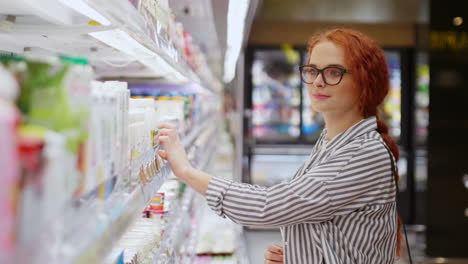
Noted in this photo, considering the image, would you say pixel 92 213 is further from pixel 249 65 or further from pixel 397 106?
pixel 397 106

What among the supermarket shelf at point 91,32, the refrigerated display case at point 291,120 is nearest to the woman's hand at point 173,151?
the supermarket shelf at point 91,32

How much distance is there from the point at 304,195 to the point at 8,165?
101 cm

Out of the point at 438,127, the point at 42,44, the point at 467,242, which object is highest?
the point at 42,44

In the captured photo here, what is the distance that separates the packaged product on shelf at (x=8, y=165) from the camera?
53 centimetres

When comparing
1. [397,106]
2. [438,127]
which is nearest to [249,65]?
[397,106]

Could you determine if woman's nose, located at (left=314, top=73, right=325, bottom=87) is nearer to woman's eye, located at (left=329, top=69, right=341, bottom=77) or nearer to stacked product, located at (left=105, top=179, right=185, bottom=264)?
woman's eye, located at (left=329, top=69, right=341, bottom=77)

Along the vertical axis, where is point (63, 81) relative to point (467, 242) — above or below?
above

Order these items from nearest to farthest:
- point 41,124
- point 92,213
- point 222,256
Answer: point 41,124, point 92,213, point 222,256

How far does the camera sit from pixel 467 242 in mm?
5133

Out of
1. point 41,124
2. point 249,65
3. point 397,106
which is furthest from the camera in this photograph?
point 397,106

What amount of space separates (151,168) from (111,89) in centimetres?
53

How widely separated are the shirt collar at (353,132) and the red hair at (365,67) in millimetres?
55

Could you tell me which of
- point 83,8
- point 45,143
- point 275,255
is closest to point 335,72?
point 275,255

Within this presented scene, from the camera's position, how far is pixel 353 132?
62.5 inches
